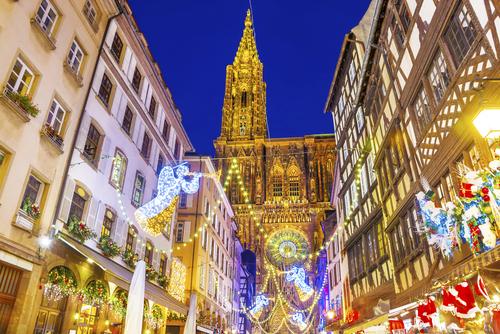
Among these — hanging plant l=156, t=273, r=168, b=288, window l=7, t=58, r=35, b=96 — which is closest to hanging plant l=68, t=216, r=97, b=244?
window l=7, t=58, r=35, b=96

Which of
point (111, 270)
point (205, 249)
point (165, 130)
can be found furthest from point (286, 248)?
point (111, 270)

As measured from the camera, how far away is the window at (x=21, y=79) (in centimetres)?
878

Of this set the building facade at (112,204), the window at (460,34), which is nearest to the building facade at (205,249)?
the building facade at (112,204)

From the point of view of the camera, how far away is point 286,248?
163ft

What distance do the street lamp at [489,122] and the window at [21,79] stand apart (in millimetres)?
9622

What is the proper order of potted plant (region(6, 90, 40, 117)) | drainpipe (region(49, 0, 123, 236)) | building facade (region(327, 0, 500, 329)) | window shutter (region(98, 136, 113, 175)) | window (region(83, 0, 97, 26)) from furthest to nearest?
1. window shutter (region(98, 136, 113, 175))
2. window (region(83, 0, 97, 26))
3. drainpipe (region(49, 0, 123, 236))
4. potted plant (region(6, 90, 40, 117))
5. building facade (region(327, 0, 500, 329))

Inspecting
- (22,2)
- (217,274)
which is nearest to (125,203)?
(22,2)

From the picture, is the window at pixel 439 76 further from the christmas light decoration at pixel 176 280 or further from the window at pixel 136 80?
the christmas light decoration at pixel 176 280

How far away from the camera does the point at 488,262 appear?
5.52 metres

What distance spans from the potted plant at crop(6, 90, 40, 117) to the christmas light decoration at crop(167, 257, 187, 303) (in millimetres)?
11075

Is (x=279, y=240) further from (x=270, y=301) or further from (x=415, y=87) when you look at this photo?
(x=415, y=87)

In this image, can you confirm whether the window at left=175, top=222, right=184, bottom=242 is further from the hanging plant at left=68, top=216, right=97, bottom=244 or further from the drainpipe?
the drainpipe

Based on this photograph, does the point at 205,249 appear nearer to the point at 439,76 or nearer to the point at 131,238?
the point at 131,238

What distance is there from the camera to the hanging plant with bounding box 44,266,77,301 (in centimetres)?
955
